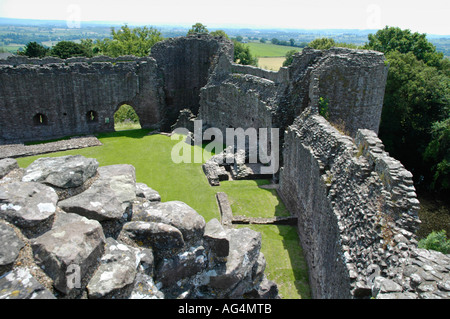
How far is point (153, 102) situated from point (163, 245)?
63.7ft

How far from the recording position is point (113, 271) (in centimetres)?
430

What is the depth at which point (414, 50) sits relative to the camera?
27172 millimetres

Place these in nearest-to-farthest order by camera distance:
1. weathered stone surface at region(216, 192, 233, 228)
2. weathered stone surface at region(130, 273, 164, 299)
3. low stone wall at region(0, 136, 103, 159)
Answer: weathered stone surface at region(130, 273, 164, 299) < weathered stone surface at region(216, 192, 233, 228) < low stone wall at region(0, 136, 103, 159)

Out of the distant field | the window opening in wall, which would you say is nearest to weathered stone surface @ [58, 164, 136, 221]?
the window opening in wall

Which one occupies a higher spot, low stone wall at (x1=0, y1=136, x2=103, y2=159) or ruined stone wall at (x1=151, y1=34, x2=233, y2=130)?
ruined stone wall at (x1=151, y1=34, x2=233, y2=130)

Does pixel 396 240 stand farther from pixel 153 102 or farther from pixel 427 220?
pixel 153 102

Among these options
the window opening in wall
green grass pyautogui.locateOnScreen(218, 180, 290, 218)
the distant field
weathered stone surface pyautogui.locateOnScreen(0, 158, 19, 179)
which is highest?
weathered stone surface pyautogui.locateOnScreen(0, 158, 19, 179)

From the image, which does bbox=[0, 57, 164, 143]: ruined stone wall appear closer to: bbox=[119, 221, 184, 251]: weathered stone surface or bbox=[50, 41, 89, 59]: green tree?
bbox=[119, 221, 184, 251]: weathered stone surface

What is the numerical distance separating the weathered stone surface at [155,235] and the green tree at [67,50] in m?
39.9

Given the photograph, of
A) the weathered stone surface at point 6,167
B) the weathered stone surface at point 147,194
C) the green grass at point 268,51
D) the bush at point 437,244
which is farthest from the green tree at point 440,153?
the green grass at point 268,51

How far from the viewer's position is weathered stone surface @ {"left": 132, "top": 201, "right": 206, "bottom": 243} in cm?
517

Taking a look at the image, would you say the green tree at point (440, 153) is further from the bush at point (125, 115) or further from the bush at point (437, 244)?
the bush at point (125, 115)

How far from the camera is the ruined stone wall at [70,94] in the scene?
66.0 ft

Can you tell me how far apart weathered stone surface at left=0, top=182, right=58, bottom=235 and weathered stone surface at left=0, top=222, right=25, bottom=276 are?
0.18 metres
